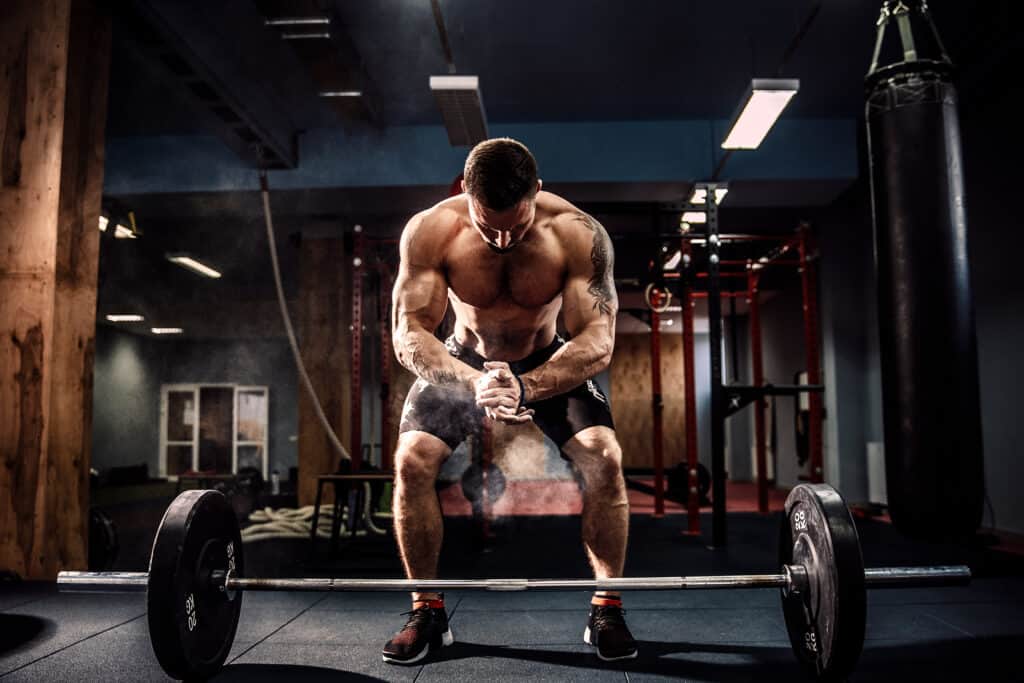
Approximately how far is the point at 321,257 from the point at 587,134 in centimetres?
265

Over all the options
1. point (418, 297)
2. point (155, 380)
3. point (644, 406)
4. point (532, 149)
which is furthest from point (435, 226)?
point (155, 380)

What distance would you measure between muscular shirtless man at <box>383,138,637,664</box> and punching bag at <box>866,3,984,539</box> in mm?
810

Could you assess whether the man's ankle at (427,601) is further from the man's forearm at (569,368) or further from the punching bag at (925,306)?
the punching bag at (925,306)

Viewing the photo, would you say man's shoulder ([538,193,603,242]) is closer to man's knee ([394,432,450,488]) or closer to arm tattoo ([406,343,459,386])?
arm tattoo ([406,343,459,386])

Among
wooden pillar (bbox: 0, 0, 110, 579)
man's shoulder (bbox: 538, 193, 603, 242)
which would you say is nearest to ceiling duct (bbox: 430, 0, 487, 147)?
wooden pillar (bbox: 0, 0, 110, 579)

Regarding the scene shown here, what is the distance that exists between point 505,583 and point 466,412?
0.55 meters

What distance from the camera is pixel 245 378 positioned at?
12320 millimetres

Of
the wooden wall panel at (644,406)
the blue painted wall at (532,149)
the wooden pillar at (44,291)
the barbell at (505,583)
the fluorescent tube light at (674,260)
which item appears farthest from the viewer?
the wooden wall panel at (644,406)

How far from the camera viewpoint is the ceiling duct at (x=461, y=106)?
3.43m

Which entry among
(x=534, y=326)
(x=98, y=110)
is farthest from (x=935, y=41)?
(x=98, y=110)

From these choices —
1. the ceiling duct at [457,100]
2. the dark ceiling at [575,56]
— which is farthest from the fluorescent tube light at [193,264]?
the ceiling duct at [457,100]

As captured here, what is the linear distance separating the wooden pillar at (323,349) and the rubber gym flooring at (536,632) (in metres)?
2.63

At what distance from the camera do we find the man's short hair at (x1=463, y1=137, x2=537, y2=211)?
5.39 feet

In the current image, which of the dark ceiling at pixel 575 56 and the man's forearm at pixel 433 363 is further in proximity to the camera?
the dark ceiling at pixel 575 56
